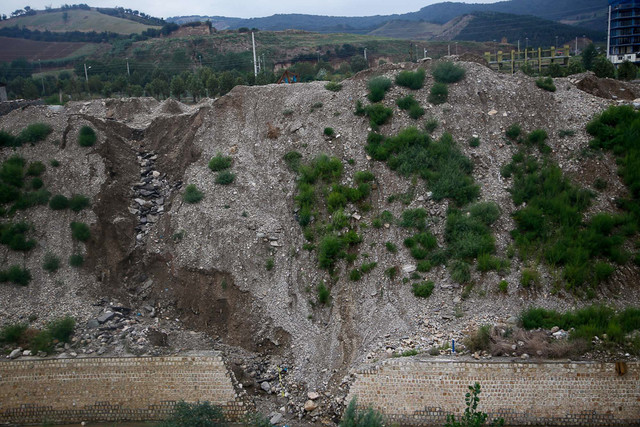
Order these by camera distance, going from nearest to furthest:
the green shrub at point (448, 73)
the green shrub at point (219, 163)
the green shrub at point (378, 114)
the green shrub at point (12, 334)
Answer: the green shrub at point (12, 334) → the green shrub at point (219, 163) → the green shrub at point (378, 114) → the green shrub at point (448, 73)

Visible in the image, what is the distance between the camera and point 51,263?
47.1 ft

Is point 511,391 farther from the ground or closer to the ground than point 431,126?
closer to the ground

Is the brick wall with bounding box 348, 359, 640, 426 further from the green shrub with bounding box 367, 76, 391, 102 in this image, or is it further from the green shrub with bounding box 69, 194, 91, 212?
the green shrub with bounding box 69, 194, 91, 212

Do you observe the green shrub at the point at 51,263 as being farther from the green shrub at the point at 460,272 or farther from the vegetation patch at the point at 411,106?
the vegetation patch at the point at 411,106

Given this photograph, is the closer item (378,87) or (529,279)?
(529,279)

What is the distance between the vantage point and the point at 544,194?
14359 mm

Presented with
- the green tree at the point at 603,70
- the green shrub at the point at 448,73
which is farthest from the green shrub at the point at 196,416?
the green tree at the point at 603,70

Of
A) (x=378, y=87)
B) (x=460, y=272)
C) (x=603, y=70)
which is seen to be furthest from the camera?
(x=603, y=70)

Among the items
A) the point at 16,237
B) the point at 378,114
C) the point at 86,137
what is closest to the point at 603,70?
the point at 378,114

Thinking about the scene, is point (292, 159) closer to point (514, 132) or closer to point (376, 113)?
point (376, 113)

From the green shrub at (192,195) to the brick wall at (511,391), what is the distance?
775 cm

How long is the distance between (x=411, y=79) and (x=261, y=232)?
7.77 metres

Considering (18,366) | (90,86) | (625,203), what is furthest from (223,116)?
(90,86)

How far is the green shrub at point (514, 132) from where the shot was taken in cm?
1619
